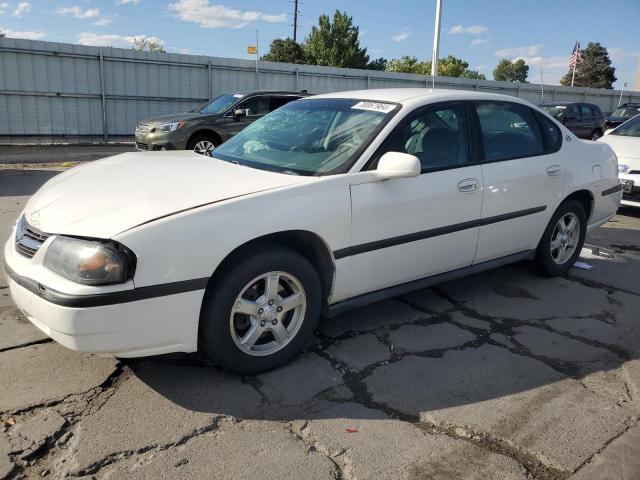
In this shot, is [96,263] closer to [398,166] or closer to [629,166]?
[398,166]

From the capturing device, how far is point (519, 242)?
14.8 feet

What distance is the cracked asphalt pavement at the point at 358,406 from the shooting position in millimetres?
2412

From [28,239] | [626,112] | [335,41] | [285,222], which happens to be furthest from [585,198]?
[335,41]

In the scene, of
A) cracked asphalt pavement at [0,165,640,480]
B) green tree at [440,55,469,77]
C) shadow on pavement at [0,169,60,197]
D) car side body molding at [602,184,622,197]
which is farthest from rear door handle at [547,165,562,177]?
green tree at [440,55,469,77]

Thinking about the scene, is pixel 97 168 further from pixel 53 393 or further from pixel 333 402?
pixel 333 402

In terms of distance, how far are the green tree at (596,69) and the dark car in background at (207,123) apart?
6779 centimetres

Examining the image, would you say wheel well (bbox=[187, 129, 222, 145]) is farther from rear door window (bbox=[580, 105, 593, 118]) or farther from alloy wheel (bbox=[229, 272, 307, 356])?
rear door window (bbox=[580, 105, 593, 118])

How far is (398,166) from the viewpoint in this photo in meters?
3.21

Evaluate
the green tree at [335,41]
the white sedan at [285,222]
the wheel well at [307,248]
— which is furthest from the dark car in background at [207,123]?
the green tree at [335,41]

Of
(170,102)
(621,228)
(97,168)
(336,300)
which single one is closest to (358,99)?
(336,300)

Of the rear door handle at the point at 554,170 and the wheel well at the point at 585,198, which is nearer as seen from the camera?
the rear door handle at the point at 554,170

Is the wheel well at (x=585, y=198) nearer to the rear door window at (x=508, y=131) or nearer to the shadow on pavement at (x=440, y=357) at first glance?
the rear door window at (x=508, y=131)

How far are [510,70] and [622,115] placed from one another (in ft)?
292

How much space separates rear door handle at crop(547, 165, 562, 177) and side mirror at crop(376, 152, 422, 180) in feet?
6.09
